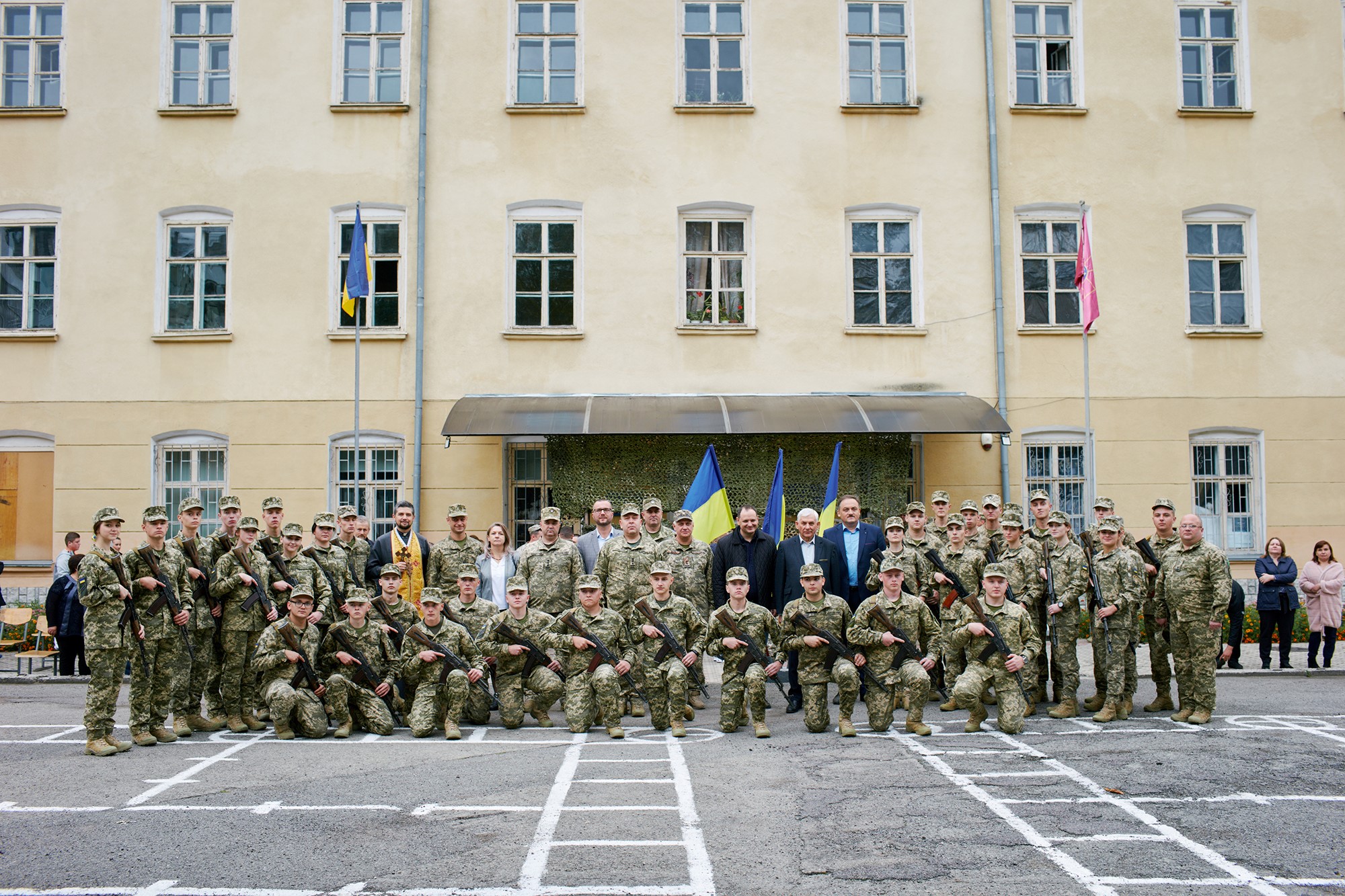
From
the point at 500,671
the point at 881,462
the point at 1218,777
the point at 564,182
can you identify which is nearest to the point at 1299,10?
the point at 881,462

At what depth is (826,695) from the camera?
396 inches

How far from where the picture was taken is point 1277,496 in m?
17.6

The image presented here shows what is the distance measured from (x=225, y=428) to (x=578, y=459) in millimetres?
5260

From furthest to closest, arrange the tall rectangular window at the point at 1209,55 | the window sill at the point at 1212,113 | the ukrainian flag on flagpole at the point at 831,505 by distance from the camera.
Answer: the tall rectangular window at the point at 1209,55 < the window sill at the point at 1212,113 < the ukrainian flag on flagpole at the point at 831,505

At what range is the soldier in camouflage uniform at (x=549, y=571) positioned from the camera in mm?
11562

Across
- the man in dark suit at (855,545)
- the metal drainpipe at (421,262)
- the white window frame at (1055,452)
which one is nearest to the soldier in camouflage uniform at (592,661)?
the man in dark suit at (855,545)

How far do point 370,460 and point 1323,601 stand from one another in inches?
507

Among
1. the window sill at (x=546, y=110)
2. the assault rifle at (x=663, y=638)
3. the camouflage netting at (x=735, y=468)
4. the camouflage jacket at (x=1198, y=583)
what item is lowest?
the assault rifle at (x=663, y=638)

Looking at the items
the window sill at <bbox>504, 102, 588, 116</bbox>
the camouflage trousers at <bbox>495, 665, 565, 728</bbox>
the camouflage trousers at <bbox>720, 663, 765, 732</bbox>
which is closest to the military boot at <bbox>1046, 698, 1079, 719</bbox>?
the camouflage trousers at <bbox>720, 663, 765, 732</bbox>

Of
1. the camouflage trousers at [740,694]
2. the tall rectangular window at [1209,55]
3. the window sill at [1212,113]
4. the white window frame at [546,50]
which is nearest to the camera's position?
the camouflage trousers at [740,694]

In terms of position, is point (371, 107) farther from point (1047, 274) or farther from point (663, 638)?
point (663, 638)

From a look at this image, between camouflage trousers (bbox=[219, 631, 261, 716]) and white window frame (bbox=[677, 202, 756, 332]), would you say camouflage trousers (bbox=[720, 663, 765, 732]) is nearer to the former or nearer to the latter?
camouflage trousers (bbox=[219, 631, 261, 716])

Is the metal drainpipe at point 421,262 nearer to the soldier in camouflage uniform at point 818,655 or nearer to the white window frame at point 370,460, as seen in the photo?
the white window frame at point 370,460

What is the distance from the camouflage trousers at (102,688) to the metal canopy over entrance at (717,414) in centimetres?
695
